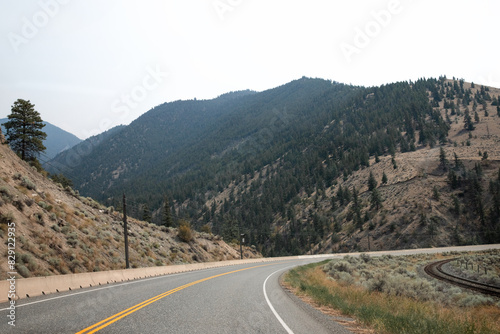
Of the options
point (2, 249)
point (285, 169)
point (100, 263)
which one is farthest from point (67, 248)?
point (285, 169)

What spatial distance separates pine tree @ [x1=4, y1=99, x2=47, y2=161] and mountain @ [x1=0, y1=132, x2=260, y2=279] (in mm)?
9565

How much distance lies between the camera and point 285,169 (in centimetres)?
17238

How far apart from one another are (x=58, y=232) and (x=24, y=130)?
24.1 meters

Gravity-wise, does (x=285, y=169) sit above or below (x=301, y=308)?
above

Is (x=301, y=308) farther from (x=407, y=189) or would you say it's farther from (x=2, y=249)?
(x=407, y=189)

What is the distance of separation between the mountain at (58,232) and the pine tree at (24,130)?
956 cm

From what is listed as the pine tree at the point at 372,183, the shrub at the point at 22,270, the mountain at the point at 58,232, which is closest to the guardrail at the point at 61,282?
the shrub at the point at 22,270

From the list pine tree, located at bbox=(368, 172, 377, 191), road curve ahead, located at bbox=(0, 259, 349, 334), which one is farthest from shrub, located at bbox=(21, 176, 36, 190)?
pine tree, located at bbox=(368, 172, 377, 191)

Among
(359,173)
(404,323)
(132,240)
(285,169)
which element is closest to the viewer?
(404,323)

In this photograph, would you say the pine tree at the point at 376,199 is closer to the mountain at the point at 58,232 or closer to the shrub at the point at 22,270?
the mountain at the point at 58,232

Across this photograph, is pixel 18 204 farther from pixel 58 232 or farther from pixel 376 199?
pixel 376 199

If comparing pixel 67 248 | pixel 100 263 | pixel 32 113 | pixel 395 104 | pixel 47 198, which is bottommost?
pixel 100 263

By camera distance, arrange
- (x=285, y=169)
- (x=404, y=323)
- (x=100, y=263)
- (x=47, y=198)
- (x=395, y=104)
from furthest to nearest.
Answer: (x=395, y=104) → (x=285, y=169) → (x=47, y=198) → (x=100, y=263) → (x=404, y=323)

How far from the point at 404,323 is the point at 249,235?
366 feet
